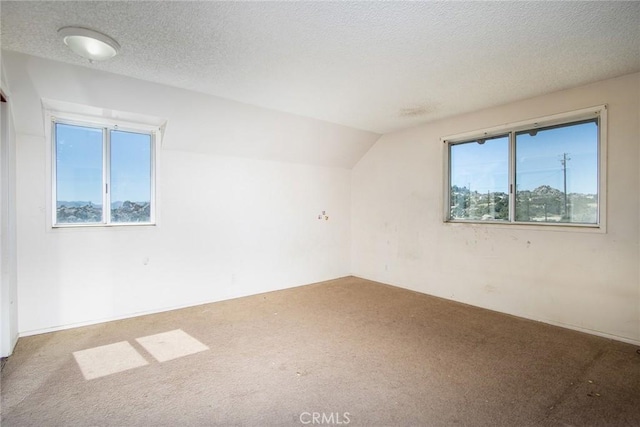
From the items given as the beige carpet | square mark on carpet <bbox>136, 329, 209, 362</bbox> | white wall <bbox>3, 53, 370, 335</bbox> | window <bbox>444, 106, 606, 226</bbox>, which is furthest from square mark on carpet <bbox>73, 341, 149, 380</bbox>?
window <bbox>444, 106, 606, 226</bbox>

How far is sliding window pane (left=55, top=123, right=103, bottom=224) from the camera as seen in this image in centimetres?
333

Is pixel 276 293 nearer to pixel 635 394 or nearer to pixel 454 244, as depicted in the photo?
pixel 454 244

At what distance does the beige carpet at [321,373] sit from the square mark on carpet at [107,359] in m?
0.02

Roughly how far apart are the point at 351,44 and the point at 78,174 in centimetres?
316

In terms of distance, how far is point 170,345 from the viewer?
9.49ft

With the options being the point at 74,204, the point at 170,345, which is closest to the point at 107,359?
the point at 170,345

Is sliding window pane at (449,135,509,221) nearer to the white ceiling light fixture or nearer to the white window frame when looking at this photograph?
the white window frame

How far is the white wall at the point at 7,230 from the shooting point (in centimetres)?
260

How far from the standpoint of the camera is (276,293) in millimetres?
4664

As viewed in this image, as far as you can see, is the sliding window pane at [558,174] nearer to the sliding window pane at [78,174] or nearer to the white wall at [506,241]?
the white wall at [506,241]

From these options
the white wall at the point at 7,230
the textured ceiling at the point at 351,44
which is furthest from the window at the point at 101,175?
the textured ceiling at the point at 351,44

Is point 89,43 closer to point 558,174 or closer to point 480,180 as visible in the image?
point 480,180

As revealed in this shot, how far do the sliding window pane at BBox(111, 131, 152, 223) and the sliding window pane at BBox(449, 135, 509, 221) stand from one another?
4.01 m

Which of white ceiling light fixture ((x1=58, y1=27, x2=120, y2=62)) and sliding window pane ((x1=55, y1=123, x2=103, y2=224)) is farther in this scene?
sliding window pane ((x1=55, y1=123, x2=103, y2=224))
